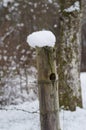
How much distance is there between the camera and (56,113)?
387 cm

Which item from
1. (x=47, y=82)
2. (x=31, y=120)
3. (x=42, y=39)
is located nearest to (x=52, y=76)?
(x=47, y=82)

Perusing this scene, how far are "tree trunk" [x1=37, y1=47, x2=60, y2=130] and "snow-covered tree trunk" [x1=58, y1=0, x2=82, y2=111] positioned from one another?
148 inches

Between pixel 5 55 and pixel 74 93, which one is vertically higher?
pixel 5 55

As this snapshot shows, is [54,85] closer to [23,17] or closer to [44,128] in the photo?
[44,128]

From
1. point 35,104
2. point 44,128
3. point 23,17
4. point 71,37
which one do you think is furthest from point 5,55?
point 44,128

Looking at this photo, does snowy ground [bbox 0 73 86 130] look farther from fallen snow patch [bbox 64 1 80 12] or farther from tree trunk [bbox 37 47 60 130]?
tree trunk [bbox 37 47 60 130]

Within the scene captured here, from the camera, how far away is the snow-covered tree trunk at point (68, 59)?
7.62m

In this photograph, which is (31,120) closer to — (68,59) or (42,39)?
(68,59)

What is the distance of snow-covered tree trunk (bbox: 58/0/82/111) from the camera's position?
762cm

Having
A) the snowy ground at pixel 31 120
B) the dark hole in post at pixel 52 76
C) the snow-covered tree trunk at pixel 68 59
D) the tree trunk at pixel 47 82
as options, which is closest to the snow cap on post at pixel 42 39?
the tree trunk at pixel 47 82

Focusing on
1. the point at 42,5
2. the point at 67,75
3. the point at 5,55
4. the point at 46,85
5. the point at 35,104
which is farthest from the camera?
the point at 42,5

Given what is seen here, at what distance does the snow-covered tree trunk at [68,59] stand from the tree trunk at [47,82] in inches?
148

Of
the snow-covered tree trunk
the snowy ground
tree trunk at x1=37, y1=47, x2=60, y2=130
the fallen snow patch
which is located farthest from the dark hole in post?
the fallen snow patch

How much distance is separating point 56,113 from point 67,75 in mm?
3776
